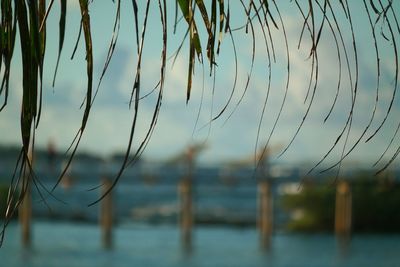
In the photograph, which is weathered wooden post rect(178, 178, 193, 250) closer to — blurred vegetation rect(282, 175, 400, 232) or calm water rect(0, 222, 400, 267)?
calm water rect(0, 222, 400, 267)

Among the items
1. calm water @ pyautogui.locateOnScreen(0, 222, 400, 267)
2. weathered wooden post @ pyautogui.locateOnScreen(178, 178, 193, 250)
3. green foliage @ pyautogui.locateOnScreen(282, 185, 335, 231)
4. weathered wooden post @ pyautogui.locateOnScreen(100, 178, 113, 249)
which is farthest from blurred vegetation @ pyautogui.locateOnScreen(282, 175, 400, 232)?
weathered wooden post @ pyautogui.locateOnScreen(100, 178, 113, 249)

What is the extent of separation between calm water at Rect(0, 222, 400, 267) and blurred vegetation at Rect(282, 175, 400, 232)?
0.66m

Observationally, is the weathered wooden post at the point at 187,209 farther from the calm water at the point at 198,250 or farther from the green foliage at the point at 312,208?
the green foliage at the point at 312,208

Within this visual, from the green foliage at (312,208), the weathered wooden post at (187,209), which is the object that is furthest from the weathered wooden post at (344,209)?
the green foliage at (312,208)

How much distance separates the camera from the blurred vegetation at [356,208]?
31516 millimetres

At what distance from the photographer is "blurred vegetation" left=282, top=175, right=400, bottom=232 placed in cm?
3152

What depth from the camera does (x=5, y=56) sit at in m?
0.99

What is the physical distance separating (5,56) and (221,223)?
35.8 metres

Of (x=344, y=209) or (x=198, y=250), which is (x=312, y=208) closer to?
(x=198, y=250)

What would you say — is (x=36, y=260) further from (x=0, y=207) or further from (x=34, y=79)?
(x=34, y=79)

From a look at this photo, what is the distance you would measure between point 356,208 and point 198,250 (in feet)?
24.2

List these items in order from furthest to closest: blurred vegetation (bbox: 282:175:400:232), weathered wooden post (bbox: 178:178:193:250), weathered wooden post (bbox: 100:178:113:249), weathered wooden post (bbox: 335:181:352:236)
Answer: blurred vegetation (bbox: 282:175:400:232) < weathered wooden post (bbox: 335:181:352:236) < weathered wooden post (bbox: 100:178:113:249) < weathered wooden post (bbox: 178:178:193:250)

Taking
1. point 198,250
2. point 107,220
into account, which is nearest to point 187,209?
point 107,220

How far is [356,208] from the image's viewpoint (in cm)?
3188
